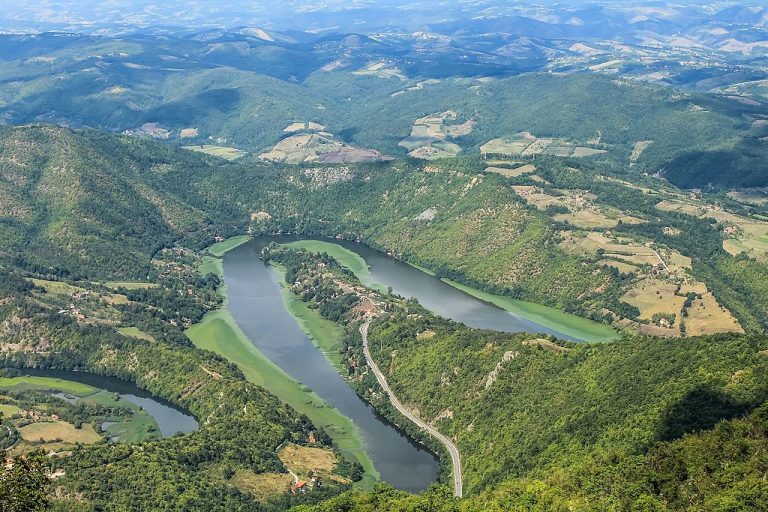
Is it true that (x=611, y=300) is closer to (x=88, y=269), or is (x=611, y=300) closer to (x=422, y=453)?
(x=422, y=453)

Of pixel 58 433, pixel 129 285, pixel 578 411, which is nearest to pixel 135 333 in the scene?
pixel 129 285

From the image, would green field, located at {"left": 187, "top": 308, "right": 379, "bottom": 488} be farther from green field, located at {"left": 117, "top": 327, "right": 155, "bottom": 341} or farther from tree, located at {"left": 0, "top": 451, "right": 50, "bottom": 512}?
tree, located at {"left": 0, "top": 451, "right": 50, "bottom": 512}

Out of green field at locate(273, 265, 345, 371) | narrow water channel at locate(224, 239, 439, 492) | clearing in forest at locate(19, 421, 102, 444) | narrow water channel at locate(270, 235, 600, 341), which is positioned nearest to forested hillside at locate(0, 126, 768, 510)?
green field at locate(273, 265, 345, 371)

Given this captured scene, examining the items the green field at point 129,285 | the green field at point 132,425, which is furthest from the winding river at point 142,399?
the green field at point 129,285

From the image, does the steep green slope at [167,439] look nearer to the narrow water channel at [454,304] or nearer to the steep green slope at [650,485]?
the steep green slope at [650,485]

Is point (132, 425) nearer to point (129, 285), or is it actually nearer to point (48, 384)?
point (48, 384)

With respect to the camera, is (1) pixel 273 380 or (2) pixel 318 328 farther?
(2) pixel 318 328
